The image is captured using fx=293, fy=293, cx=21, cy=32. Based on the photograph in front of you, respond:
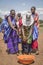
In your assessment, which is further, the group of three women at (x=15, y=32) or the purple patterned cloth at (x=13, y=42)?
the purple patterned cloth at (x=13, y=42)

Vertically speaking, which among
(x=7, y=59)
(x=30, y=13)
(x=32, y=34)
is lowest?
(x=7, y=59)

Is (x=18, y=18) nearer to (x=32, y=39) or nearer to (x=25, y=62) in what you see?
(x=32, y=39)

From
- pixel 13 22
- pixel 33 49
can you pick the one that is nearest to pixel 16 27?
pixel 13 22

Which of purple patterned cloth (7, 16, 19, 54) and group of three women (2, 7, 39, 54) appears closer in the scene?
group of three women (2, 7, 39, 54)

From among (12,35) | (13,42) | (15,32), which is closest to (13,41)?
(13,42)

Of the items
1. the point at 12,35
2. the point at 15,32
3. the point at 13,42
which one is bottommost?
the point at 13,42

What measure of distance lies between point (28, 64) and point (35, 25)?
174 cm

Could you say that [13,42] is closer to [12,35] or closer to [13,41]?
[13,41]

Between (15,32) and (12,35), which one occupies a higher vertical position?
(15,32)

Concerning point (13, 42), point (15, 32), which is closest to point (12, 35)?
point (15, 32)

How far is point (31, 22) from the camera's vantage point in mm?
9383

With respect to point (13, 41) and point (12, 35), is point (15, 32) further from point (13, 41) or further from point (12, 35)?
point (13, 41)

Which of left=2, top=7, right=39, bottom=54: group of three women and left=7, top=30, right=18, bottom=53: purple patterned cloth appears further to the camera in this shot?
left=7, top=30, right=18, bottom=53: purple patterned cloth

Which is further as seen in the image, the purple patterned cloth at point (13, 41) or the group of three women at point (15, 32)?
the purple patterned cloth at point (13, 41)
